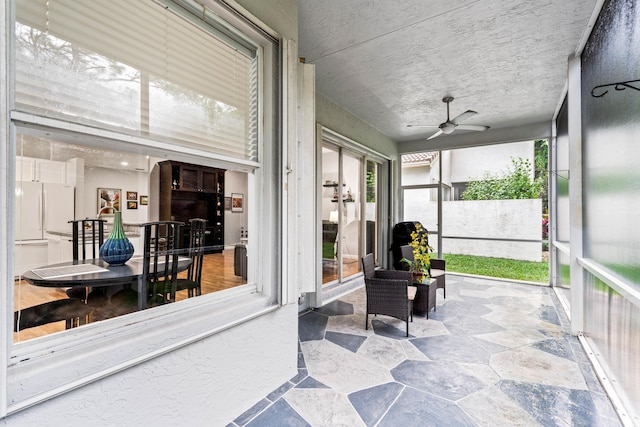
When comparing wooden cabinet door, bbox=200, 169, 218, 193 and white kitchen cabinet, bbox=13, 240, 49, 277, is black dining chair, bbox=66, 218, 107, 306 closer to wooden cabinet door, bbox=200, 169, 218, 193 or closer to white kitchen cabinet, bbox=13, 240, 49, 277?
white kitchen cabinet, bbox=13, 240, 49, 277

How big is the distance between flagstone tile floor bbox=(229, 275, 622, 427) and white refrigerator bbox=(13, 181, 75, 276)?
57.5 inches

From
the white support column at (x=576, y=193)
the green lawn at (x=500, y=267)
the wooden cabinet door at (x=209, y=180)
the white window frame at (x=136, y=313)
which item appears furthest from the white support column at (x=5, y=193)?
the green lawn at (x=500, y=267)

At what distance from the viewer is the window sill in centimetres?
107

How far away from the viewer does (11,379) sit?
102 centimetres

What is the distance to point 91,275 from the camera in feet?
5.26

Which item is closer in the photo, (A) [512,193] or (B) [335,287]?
(B) [335,287]

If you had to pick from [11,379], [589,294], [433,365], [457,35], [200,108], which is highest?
[457,35]

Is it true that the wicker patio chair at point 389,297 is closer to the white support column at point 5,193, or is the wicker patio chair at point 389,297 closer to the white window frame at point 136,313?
the white window frame at point 136,313

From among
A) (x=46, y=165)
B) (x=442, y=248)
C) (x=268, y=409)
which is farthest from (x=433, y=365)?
(x=442, y=248)

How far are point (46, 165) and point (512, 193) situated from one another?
6.94 metres

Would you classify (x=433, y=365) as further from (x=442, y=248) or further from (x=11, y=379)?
(x=442, y=248)

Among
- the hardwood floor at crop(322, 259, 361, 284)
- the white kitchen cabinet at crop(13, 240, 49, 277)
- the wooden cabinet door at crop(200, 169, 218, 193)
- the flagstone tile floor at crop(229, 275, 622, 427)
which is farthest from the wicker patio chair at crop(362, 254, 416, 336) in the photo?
the white kitchen cabinet at crop(13, 240, 49, 277)

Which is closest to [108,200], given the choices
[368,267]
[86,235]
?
[86,235]

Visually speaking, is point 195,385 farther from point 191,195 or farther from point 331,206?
point 331,206
